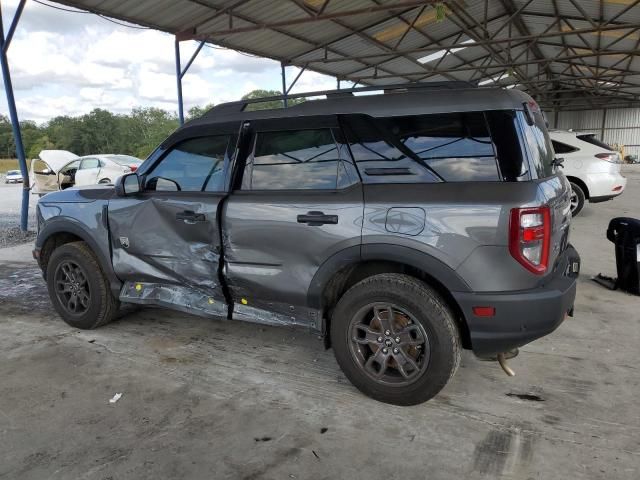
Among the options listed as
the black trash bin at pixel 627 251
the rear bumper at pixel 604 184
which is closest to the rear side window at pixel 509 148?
the black trash bin at pixel 627 251

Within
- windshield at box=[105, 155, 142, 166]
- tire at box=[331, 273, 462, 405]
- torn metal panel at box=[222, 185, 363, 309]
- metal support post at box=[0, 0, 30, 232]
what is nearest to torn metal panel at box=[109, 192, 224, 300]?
torn metal panel at box=[222, 185, 363, 309]

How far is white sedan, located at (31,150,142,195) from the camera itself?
12.9 metres

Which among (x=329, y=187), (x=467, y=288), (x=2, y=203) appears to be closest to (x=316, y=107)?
(x=329, y=187)

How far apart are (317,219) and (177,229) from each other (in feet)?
4.06

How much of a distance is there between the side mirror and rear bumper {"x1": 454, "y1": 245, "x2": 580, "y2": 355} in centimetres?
265

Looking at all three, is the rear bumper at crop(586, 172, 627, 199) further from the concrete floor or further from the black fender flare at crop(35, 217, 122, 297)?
the black fender flare at crop(35, 217, 122, 297)

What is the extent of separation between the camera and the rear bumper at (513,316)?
2641mm

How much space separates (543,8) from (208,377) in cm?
1545

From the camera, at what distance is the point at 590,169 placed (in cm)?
909

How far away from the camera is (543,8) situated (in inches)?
565

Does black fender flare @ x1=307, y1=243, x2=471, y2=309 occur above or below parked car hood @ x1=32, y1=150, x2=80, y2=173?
below

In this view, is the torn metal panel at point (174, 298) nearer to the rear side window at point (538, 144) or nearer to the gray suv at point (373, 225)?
the gray suv at point (373, 225)

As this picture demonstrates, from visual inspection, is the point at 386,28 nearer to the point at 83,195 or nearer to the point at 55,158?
the point at 55,158

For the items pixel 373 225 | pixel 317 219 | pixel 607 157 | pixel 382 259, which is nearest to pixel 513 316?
pixel 382 259
